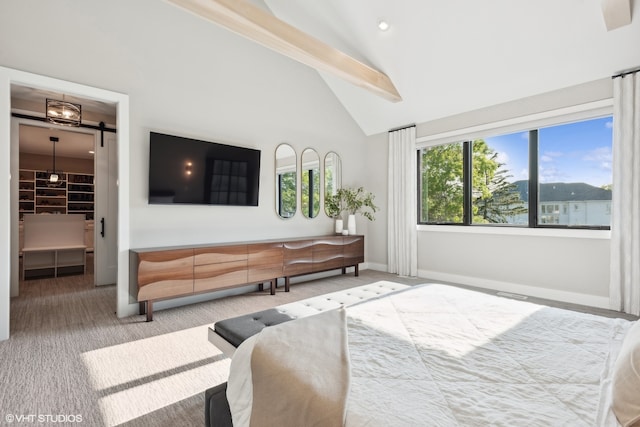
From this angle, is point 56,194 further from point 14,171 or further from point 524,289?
point 524,289

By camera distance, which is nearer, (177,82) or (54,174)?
(177,82)

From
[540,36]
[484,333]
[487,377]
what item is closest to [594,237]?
[540,36]

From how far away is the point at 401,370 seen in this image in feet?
3.69

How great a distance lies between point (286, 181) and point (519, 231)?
10.8 ft

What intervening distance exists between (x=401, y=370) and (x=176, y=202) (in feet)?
10.6

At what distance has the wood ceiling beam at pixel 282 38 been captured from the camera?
9.47ft

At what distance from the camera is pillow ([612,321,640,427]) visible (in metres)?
0.81

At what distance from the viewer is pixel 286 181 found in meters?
4.86

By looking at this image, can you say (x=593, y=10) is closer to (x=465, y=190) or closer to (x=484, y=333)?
(x=465, y=190)

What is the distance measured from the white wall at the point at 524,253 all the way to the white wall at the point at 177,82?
204 centimetres

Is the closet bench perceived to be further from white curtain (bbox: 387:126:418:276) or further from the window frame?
the window frame

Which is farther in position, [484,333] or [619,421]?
[484,333]

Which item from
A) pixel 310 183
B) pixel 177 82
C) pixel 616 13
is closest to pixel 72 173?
pixel 177 82

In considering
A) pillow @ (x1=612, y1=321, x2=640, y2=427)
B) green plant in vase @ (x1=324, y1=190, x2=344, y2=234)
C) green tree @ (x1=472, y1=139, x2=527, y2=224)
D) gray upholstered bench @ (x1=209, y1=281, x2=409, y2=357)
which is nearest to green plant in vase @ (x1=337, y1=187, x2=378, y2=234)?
green plant in vase @ (x1=324, y1=190, x2=344, y2=234)
